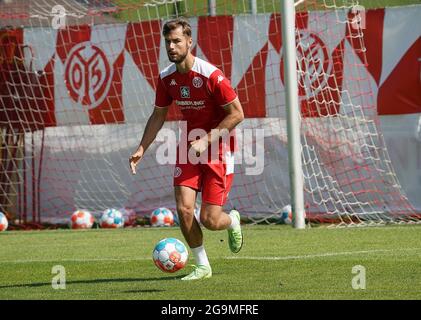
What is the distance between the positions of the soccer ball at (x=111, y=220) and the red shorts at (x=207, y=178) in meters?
6.18

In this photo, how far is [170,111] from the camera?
15781 mm

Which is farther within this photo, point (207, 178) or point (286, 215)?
point (286, 215)

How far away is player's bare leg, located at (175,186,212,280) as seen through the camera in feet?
28.3

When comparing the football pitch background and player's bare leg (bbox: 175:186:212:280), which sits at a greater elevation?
player's bare leg (bbox: 175:186:212:280)

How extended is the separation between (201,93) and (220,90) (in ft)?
0.61

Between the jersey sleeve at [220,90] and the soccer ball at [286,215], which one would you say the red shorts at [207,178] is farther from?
the soccer ball at [286,215]

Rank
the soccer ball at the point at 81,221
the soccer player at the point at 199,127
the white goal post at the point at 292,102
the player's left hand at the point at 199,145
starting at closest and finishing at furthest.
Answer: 1. the player's left hand at the point at 199,145
2. the soccer player at the point at 199,127
3. the white goal post at the point at 292,102
4. the soccer ball at the point at 81,221

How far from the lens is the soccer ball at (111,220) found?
49.2 ft

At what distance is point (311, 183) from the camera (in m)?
14.8

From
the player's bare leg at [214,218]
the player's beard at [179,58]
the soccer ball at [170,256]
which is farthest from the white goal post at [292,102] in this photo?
the soccer ball at [170,256]

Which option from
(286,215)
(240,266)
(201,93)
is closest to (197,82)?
(201,93)
